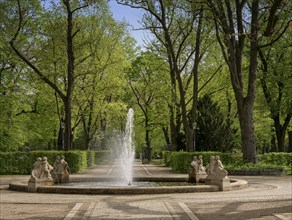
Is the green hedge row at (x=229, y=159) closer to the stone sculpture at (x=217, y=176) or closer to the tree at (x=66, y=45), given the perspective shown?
the tree at (x=66, y=45)

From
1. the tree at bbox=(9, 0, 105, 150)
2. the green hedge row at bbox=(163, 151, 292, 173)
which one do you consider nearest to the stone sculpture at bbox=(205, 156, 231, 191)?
the green hedge row at bbox=(163, 151, 292, 173)

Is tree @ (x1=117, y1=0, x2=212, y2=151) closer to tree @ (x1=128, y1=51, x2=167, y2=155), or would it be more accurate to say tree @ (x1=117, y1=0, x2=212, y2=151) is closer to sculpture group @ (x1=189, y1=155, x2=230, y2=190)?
tree @ (x1=128, y1=51, x2=167, y2=155)

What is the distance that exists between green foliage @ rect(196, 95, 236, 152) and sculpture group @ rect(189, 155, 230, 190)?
1469 centimetres

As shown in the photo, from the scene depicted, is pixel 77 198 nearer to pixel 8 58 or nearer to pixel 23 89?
pixel 8 58

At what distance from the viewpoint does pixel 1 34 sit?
3550 centimetres

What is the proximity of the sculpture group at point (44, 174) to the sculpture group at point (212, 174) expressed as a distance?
5.74m

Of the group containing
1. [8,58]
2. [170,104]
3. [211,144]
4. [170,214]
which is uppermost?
[8,58]

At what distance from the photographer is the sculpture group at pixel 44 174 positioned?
17.0 m

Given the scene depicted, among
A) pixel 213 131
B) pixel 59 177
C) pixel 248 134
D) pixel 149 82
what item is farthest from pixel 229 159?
pixel 149 82

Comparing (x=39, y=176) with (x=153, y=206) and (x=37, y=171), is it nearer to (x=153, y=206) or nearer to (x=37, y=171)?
(x=37, y=171)

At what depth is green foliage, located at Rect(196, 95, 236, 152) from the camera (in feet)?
115

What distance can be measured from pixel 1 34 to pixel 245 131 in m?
19.8

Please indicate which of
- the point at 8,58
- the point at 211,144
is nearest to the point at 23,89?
the point at 8,58

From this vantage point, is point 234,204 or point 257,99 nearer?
point 234,204
